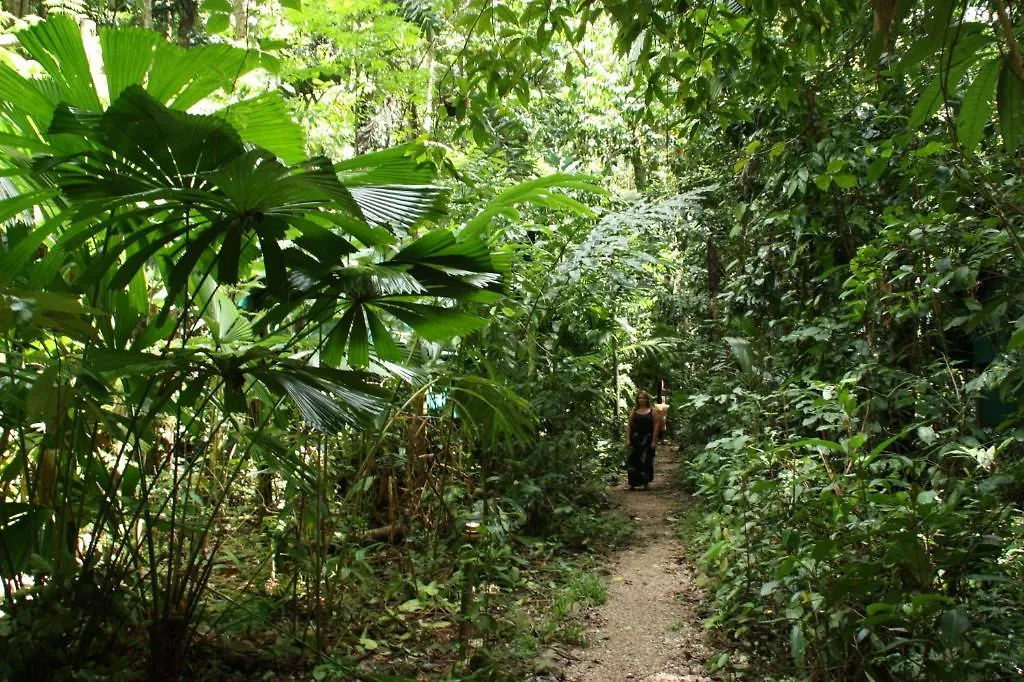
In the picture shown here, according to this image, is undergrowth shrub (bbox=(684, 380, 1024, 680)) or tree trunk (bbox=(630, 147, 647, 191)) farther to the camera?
tree trunk (bbox=(630, 147, 647, 191))

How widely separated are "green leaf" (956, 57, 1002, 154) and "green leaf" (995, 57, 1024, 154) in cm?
8

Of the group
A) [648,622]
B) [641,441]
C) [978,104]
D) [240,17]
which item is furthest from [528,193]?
[641,441]

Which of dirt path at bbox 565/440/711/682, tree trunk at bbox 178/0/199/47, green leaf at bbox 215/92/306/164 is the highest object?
tree trunk at bbox 178/0/199/47

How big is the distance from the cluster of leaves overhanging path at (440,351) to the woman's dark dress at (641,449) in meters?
2.60

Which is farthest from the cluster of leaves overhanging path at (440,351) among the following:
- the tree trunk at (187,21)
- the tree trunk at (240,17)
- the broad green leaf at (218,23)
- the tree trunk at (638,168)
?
the tree trunk at (187,21)

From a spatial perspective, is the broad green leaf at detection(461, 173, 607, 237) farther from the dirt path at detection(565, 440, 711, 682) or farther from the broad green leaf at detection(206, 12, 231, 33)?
the dirt path at detection(565, 440, 711, 682)

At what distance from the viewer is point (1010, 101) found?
153 cm

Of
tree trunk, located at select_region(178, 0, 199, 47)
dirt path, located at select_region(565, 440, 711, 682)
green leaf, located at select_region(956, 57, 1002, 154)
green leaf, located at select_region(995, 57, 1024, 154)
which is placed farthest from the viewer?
tree trunk, located at select_region(178, 0, 199, 47)

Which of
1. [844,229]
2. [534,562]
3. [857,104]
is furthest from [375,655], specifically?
[857,104]

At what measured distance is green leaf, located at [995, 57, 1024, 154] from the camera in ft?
5.00

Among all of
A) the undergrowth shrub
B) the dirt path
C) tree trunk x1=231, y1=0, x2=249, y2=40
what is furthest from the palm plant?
tree trunk x1=231, y1=0, x2=249, y2=40

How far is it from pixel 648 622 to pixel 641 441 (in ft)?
14.8

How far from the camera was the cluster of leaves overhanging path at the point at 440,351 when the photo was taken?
2.22 metres

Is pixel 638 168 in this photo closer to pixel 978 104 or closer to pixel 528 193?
pixel 528 193
